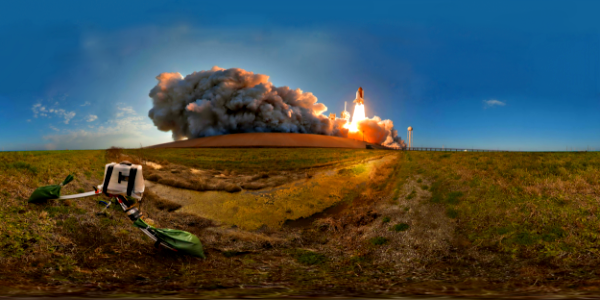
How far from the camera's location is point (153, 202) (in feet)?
33.8

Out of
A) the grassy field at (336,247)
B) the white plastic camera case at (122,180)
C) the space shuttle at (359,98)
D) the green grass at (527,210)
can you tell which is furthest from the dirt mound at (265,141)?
the white plastic camera case at (122,180)

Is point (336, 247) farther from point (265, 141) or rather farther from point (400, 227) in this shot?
point (265, 141)

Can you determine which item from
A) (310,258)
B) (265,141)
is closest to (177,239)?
(310,258)

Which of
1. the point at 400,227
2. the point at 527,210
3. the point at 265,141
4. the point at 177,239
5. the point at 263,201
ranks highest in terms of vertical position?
the point at 265,141

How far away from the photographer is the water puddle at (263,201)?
34.0 feet

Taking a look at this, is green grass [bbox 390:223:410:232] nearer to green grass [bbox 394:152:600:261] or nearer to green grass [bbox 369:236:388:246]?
green grass [bbox 369:236:388:246]

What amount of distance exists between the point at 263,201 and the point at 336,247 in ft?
14.1

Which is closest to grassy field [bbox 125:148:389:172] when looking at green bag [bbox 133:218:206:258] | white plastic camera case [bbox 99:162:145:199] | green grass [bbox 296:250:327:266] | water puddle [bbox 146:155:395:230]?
water puddle [bbox 146:155:395:230]

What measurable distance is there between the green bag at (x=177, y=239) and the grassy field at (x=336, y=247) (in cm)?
25

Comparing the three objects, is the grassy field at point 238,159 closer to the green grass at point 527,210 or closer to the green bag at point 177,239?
the green grass at point 527,210

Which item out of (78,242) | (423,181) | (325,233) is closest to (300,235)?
Answer: (325,233)

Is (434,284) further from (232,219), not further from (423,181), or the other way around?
(423,181)

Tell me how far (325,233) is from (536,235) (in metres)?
5.54

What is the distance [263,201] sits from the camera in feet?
38.0
